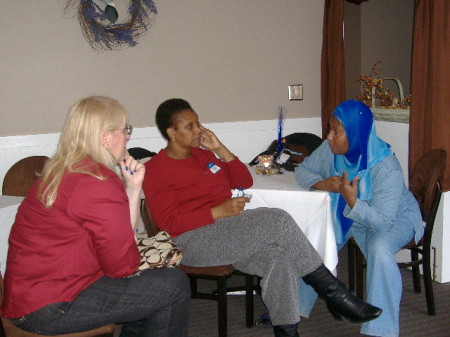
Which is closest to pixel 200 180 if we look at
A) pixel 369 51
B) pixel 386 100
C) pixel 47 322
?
pixel 47 322

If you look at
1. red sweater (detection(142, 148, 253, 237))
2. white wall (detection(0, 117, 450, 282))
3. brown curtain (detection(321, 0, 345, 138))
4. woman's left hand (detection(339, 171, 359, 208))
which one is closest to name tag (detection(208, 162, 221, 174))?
red sweater (detection(142, 148, 253, 237))

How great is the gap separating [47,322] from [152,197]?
84cm

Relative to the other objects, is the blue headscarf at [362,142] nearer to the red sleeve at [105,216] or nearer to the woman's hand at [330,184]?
the woman's hand at [330,184]

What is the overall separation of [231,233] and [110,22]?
2430 millimetres

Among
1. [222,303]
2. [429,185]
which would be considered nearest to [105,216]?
[222,303]

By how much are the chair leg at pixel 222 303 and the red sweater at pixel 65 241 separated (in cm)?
76

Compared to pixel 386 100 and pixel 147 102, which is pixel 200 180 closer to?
pixel 147 102

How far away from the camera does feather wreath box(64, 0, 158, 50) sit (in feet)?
11.7

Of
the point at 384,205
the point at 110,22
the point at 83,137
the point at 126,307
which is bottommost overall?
the point at 126,307

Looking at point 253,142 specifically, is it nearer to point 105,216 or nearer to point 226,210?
point 226,210

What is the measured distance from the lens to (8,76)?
3438 millimetres

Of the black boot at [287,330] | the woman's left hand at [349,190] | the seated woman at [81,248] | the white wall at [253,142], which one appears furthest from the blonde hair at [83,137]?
the white wall at [253,142]

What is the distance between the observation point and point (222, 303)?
2.12 metres

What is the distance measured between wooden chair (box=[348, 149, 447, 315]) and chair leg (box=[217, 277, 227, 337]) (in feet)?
2.50
